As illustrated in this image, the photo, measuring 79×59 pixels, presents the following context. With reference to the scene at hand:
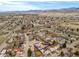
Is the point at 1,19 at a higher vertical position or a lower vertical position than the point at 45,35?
higher

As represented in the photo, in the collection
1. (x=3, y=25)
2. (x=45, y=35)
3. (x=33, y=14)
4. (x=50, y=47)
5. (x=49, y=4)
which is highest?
(x=49, y=4)

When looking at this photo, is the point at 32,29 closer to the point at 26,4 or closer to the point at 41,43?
the point at 41,43

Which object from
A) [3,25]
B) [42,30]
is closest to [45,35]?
[42,30]

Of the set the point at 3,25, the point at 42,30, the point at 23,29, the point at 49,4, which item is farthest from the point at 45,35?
the point at 3,25

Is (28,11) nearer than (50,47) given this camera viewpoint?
No

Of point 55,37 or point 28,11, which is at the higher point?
point 28,11

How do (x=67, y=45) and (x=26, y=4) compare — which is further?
(x=26, y=4)

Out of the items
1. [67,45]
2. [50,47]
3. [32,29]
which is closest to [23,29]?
[32,29]

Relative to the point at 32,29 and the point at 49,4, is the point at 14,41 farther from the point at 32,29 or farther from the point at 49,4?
the point at 49,4
